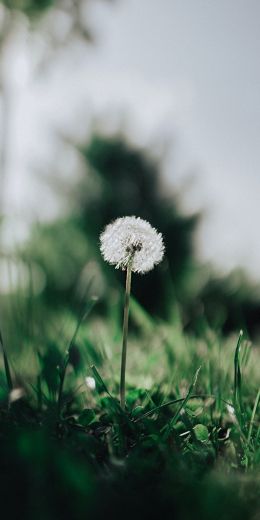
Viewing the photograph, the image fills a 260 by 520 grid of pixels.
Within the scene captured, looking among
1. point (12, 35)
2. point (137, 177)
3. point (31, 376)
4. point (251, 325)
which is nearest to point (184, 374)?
point (31, 376)

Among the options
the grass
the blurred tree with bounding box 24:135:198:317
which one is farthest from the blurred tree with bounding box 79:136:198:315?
the grass

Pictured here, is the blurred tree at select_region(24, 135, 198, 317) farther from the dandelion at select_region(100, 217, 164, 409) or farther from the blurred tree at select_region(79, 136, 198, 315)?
the dandelion at select_region(100, 217, 164, 409)

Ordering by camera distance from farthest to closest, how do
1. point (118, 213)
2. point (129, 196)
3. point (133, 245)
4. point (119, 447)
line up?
point (129, 196)
point (118, 213)
point (133, 245)
point (119, 447)

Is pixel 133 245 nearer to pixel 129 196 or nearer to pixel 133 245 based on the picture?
pixel 133 245

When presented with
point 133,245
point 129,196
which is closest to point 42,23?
point 129,196

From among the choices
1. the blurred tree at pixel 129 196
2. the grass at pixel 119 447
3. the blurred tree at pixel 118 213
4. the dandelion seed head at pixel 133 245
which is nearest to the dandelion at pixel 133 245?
the dandelion seed head at pixel 133 245

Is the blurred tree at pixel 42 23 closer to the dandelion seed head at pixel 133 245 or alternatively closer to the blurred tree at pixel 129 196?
the blurred tree at pixel 129 196
